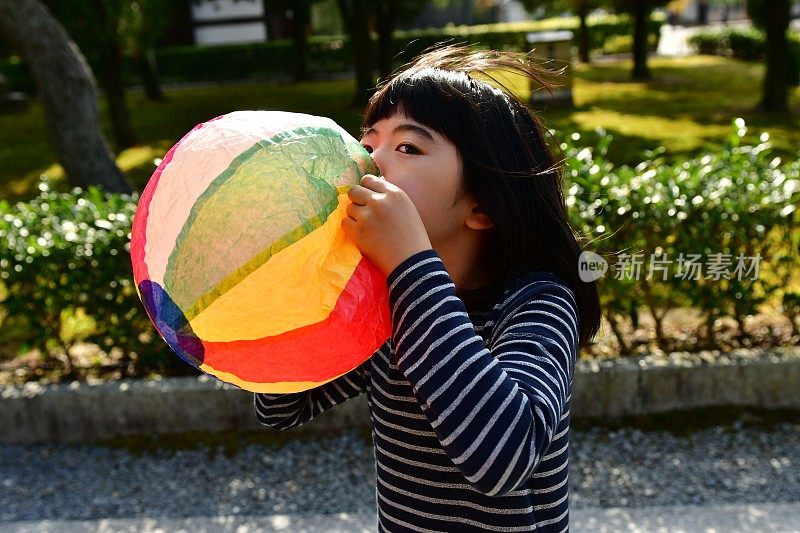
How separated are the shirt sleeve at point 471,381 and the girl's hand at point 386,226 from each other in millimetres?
21

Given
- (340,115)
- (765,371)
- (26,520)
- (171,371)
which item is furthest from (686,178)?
(340,115)

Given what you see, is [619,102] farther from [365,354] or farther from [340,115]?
[365,354]

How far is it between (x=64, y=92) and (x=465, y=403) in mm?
5784

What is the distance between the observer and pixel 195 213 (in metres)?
1.31

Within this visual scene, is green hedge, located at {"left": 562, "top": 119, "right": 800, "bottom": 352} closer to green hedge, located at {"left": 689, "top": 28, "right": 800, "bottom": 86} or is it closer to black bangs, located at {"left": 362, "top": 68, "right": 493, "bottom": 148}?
black bangs, located at {"left": 362, "top": 68, "right": 493, "bottom": 148}

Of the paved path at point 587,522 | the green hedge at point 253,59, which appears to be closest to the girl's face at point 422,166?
the paved path at point 587,522

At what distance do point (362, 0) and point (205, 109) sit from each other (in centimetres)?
551

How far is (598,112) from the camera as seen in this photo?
49.1 feet

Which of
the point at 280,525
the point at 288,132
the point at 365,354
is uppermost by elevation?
the point at 288,132

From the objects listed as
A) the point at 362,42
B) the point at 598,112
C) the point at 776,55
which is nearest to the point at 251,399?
the point at 776,55

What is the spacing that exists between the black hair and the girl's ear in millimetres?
16

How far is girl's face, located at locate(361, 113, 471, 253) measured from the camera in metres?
1.41

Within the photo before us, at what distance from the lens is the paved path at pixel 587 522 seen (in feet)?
10.9

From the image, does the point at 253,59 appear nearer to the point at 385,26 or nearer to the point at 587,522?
the point at 385,26
